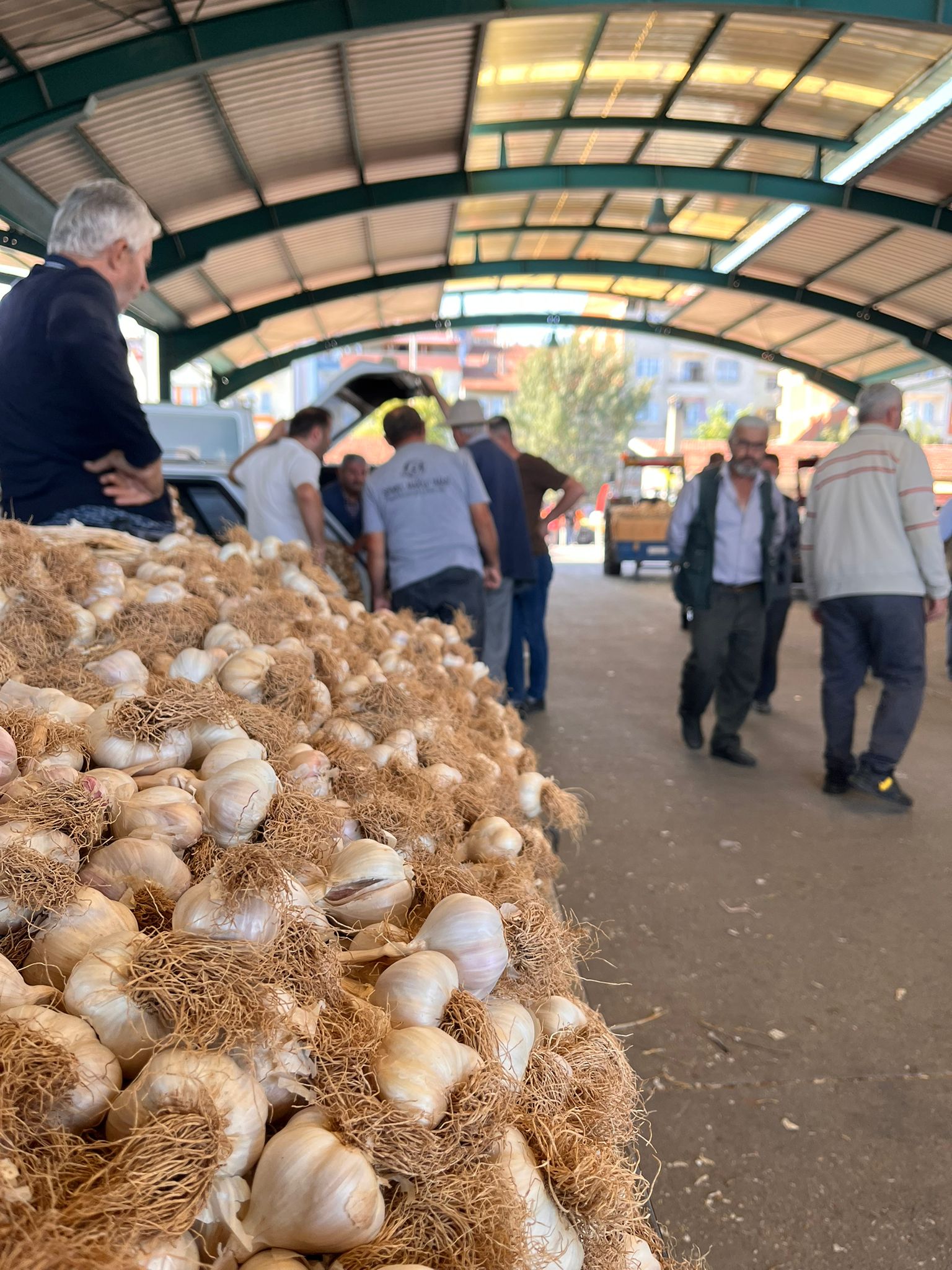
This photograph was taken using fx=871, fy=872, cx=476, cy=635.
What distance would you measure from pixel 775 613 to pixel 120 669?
5630mm

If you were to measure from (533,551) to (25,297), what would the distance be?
4227 millimetres

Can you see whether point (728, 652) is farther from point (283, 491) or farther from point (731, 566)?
point (283, 491)

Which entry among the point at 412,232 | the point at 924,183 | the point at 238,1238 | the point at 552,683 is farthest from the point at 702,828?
the point at 412,232

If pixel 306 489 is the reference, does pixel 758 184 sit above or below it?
above

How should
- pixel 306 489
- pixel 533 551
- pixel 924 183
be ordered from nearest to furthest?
pixel 306 489, pixel 533 551, pixel 924 183

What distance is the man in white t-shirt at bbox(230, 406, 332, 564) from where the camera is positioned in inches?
154

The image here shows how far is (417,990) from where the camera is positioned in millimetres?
1064

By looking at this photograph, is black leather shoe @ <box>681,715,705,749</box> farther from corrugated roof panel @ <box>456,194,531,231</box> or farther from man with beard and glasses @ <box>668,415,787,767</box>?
corrugated roof panel @ <box>456,194,531,231</box>

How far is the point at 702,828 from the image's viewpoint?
4.45m

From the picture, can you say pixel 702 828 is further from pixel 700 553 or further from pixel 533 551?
pixel 533 551

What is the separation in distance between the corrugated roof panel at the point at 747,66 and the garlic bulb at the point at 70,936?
782 cm

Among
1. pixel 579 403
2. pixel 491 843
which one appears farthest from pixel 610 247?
pixel 579 403

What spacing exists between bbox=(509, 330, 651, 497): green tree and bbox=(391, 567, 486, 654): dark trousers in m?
39.5

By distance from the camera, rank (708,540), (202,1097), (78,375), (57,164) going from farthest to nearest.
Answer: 1. (57,164)
2. (708,540)
3. (78,375)
4. (202,1097)
